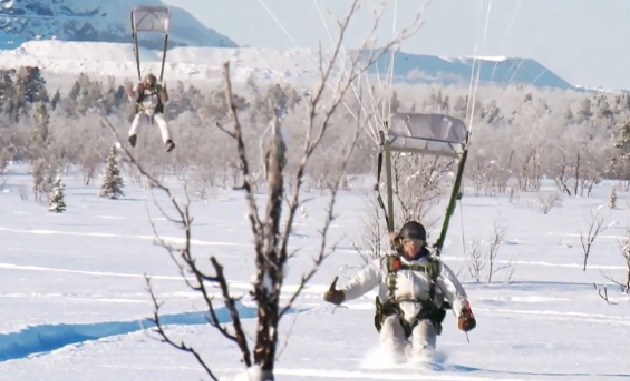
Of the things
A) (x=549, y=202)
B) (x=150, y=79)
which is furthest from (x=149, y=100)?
(x=549, y=202)

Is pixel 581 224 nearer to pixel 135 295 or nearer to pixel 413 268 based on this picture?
pixel 135 295

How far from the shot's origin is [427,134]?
890cm

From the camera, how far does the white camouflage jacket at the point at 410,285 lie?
8074 mm

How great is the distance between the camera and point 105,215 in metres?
39.1

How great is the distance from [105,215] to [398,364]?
Answer: 104 ft

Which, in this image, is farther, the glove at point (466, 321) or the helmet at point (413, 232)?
the helmet at point (413, 232)

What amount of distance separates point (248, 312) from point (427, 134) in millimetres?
7558

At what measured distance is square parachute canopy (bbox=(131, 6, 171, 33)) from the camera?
8659 mm

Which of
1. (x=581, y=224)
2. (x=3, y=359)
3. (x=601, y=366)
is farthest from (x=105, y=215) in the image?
(x=601, y=366)

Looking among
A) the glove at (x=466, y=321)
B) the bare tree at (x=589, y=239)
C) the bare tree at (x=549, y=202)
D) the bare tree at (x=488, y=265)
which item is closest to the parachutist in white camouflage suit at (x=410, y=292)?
the glove at (x=466, y=321)

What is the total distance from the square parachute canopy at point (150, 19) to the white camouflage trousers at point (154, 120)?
0.70 metres

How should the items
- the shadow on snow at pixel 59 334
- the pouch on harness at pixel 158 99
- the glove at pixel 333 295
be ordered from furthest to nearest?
the shadow on snow at pixel 59 334, the pouch on harness at pixel 158 99, the glove at pixel 333 295

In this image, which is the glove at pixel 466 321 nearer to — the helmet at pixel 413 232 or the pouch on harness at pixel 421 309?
the pouch on harness at pixel 421 309

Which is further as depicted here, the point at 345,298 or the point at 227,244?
the point at 227,244
